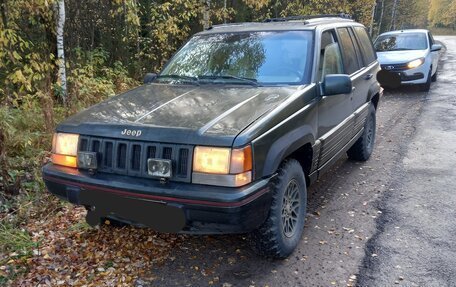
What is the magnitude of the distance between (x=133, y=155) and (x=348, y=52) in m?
Result: 3.08

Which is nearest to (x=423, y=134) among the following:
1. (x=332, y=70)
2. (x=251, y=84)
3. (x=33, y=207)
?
(x=332, y=70)

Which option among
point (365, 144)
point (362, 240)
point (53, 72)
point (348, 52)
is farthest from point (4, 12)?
point (362, 240)

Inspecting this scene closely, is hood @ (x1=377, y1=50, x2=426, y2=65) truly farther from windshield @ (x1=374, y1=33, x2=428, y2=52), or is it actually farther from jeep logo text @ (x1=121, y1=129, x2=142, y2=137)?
jeep logo text @ (x1=121, y1=129, x2=142, y2=137)

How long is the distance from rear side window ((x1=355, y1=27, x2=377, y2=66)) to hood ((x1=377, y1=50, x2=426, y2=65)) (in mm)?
5017

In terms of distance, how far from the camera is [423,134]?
23.3 ft

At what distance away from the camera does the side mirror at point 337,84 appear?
3562 mm

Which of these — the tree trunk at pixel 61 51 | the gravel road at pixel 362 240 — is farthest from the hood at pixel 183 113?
the tree trunk at pixel 61 51

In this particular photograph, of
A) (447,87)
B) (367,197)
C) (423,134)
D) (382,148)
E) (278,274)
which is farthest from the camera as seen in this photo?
(447,87)

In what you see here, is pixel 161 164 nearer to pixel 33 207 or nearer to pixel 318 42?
pixel 318 42

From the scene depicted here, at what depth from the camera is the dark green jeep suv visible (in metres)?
2.69

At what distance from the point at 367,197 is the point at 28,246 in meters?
3.44

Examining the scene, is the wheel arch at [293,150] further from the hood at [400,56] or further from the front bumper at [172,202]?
the hood at [400,56]

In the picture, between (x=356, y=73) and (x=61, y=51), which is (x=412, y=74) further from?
(x=61, y=51)

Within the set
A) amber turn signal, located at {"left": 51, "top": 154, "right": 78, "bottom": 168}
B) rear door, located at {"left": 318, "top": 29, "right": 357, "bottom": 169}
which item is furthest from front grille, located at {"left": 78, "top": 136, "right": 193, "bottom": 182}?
rear door, located at {"left": 318, "top": 29, "right": 357, "bottom": 169}
